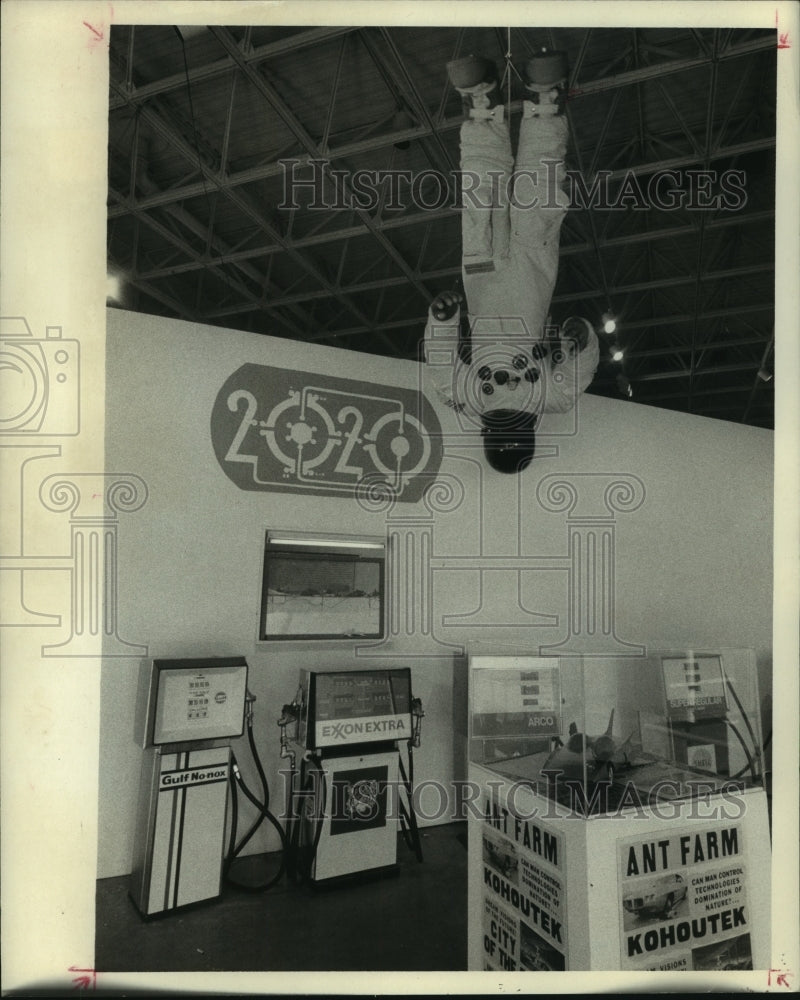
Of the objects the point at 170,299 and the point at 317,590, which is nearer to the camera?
the point at 170,299

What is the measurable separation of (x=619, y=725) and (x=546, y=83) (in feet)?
7.70

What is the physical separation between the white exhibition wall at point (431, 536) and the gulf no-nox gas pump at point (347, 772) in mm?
172

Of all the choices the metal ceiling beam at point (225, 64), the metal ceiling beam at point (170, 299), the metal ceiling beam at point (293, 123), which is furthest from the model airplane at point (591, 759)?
the metal ceiling beam at point (225, 64)

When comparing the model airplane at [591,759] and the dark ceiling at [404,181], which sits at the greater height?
the dark ceiling at [404,181]

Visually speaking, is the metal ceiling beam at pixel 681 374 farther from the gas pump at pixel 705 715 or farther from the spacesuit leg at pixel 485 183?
the gas pump at pixel 705 715

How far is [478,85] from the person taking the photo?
2.18 meters

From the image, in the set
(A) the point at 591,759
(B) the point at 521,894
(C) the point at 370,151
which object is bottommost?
(B) the point at 521,894

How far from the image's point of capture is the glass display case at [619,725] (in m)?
2.18

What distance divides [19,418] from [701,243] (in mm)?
2973

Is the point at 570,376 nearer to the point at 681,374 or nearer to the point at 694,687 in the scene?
the point at 681,374

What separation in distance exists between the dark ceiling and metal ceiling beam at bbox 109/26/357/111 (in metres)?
0.01

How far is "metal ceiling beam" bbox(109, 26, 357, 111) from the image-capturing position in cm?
214

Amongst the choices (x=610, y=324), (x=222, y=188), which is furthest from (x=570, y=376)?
(x=222, y=188)

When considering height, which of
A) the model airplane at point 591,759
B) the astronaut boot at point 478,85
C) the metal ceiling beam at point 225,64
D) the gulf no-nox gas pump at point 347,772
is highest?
the metal ceiling beam at point 225,64
